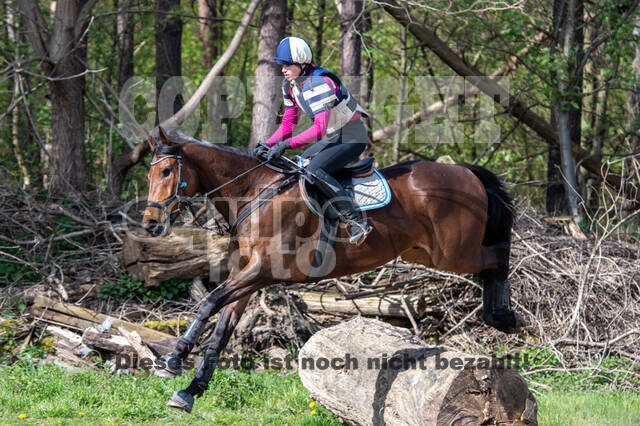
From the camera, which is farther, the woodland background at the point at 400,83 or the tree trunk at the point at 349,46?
the tree trunk at the point at 349,46

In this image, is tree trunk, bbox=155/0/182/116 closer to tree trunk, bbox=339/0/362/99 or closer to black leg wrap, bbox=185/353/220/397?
tree trunk, bbox=339/0/362/99

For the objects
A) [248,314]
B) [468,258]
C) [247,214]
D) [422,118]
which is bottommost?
[248,314]

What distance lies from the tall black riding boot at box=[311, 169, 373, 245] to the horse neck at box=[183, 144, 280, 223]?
49 centimetres

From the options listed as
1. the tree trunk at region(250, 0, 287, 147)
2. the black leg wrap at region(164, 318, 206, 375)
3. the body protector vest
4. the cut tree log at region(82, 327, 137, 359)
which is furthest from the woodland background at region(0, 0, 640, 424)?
the body protector vest

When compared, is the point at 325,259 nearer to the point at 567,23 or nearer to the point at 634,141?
the point at 567,23

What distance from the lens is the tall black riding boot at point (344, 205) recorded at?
5855mm

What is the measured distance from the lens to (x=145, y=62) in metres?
20.9

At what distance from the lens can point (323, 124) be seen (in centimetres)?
574

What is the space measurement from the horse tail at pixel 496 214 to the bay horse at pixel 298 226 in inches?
0.4

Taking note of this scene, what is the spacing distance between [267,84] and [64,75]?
3.90 metres

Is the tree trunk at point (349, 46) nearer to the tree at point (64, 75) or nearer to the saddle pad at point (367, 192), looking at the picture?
the tree at point (64, 75)

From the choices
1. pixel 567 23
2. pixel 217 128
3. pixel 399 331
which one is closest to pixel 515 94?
pixel 567 23

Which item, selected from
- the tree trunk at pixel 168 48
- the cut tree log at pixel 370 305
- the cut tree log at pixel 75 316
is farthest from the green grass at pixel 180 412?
the tree trunk at pixel 168 48

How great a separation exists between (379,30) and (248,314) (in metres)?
9.58
